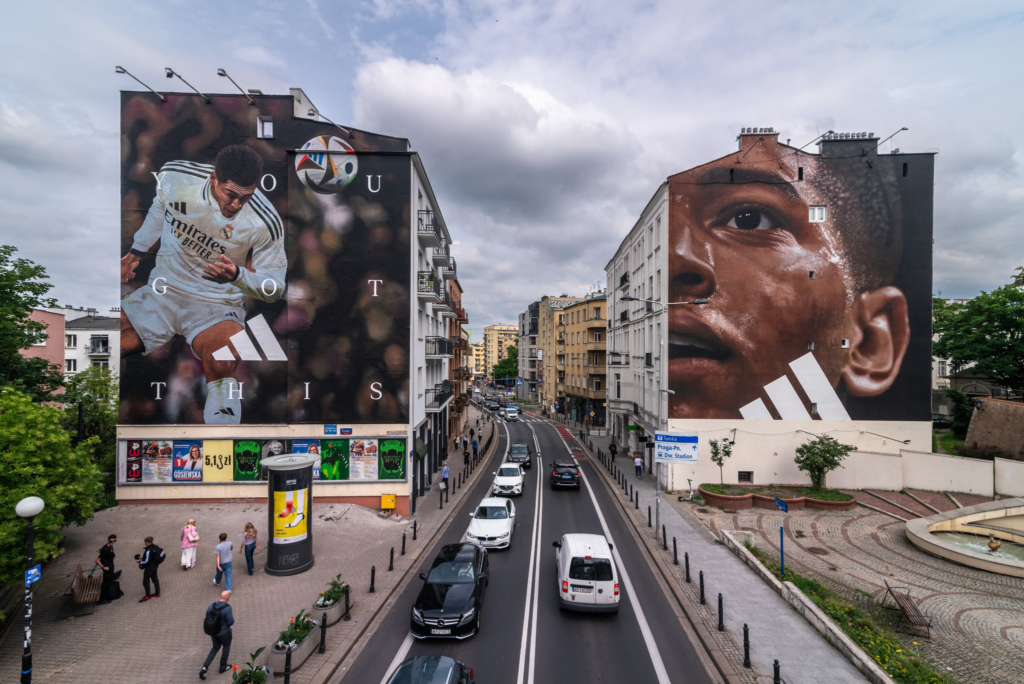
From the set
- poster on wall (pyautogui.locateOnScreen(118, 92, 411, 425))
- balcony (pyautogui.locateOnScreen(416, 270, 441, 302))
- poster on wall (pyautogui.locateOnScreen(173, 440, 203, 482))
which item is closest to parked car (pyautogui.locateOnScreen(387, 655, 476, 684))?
poster on wall (pyautogui.locateOnScreen(118, 92, 411, 425))

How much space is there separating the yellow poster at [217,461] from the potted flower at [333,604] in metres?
11.5

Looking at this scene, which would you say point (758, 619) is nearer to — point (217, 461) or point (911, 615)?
point (911, 615)

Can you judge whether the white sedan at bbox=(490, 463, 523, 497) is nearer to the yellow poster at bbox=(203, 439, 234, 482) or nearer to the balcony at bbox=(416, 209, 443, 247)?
the yellow poster at bbox=(203, 439, 234, 482)

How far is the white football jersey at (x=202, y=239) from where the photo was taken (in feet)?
67.7

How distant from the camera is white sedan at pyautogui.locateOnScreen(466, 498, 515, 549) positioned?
16.4 meters

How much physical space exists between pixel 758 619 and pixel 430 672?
29.0 feet

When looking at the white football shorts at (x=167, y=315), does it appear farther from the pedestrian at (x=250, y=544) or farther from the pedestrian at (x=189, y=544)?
the pedestrian at (x=250, y=544)

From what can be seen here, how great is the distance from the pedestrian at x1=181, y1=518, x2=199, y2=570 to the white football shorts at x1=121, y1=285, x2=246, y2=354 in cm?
940

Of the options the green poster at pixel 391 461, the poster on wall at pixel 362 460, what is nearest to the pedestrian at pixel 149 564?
the poster on wall at pixel 362 460

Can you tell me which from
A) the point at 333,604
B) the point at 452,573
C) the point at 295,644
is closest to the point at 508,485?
the point at 452,573

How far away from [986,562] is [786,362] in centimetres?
1213

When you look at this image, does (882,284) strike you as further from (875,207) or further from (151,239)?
(151,239)

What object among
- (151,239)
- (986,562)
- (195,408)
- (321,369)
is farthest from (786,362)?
(151,239)

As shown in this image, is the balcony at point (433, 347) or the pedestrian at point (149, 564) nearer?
the pedestrian at point (149, 564)
